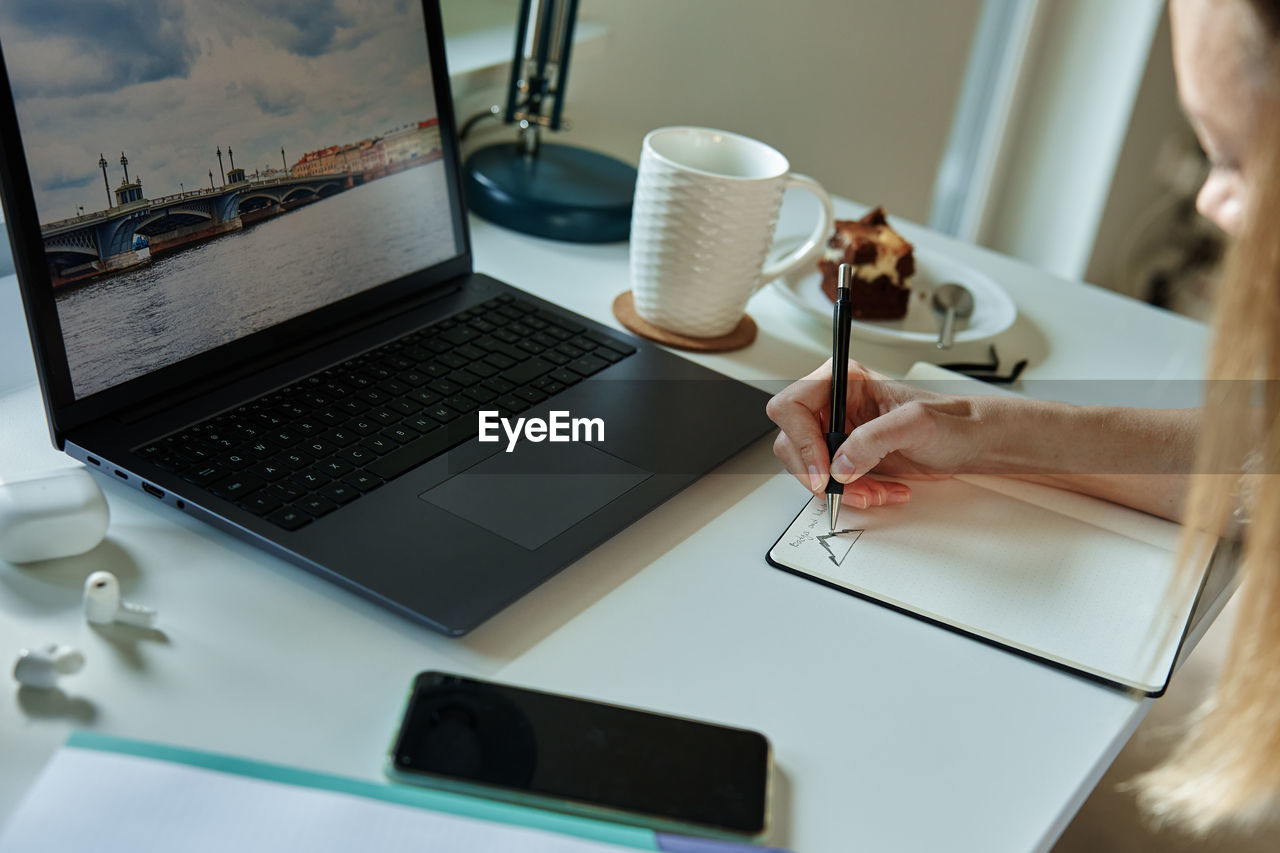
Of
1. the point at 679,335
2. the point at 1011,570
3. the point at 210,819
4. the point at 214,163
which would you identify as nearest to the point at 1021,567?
the point at 1011,570

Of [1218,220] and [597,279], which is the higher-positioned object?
[1218,220]

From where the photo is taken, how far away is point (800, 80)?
5.42ft

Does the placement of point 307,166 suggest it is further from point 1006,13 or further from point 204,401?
point 1006,13

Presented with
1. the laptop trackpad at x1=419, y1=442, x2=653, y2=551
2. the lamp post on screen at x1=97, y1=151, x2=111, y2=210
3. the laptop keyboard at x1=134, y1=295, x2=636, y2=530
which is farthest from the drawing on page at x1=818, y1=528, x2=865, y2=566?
the lamp post on screen at x1=97, y1=151, x2=111, y2=210

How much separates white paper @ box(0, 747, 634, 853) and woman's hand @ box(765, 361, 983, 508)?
345 mm

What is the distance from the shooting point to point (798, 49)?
162 centimetres

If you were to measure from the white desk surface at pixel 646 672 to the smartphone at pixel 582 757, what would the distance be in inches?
0.9

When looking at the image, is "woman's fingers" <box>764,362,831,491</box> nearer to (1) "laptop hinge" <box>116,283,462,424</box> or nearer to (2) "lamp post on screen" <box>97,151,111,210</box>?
(1) "laptop hinge" <box>116,283,462,424</box>

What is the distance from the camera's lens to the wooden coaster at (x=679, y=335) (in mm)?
953

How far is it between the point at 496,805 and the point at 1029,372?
2.27ft

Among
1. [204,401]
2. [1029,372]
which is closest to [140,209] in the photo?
[204,401]

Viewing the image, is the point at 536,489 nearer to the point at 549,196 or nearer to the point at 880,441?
the point at 880,441

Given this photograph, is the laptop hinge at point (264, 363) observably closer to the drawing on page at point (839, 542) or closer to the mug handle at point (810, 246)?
the mug handle at point (810, 246)

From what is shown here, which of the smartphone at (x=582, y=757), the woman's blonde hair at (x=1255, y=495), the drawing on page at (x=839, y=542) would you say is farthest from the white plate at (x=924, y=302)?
the smartphone at (x=582, y=757)
